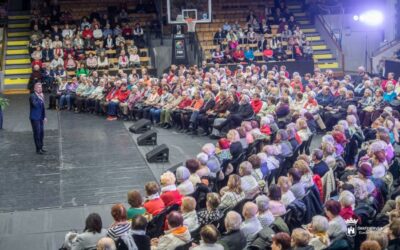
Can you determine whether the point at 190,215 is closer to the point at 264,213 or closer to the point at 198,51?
the point at 264,213

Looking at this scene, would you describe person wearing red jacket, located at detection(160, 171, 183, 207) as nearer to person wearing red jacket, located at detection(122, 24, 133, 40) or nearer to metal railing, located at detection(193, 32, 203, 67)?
metal railing, located at detection(193, 32, 203, 67)

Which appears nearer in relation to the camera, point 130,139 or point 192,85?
point 130,139

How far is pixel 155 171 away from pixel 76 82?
28.0ft

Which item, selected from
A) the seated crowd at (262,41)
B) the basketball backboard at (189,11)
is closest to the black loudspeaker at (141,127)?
the seated crowd at (262,41)

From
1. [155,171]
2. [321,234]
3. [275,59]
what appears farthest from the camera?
[275,59]

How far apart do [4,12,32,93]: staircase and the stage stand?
19.8 feet

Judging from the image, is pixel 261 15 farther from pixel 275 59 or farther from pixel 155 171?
pixel 155 171

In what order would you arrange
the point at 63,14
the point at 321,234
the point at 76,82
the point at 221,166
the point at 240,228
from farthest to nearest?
the point at 63,14
the point at 76,82
the point at 221,166
the point at 240,228
the point at 321,234

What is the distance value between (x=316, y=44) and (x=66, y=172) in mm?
16933

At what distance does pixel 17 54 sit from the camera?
955 inches

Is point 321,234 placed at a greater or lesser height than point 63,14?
lesser

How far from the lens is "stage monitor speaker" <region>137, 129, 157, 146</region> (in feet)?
44.8

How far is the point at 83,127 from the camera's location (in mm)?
15992

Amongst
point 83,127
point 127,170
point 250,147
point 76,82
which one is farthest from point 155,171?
point 76,82
